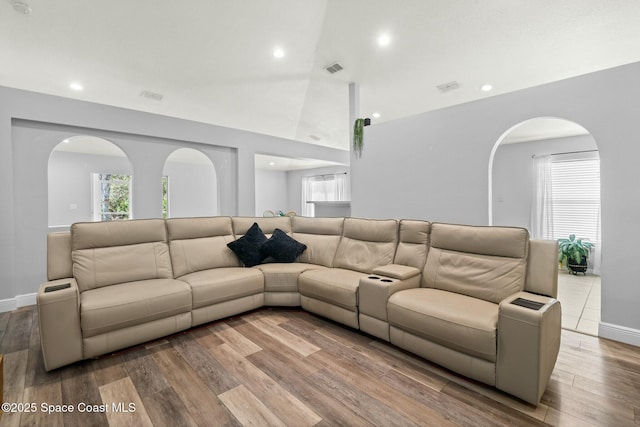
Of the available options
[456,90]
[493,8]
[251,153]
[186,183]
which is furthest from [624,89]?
[186,183]

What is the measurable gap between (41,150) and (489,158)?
17.9 ft

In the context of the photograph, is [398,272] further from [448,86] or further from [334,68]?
[448,86]

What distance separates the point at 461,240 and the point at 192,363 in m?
2.43

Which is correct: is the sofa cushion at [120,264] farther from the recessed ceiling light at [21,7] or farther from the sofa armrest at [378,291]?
the recessed ceiling light at [21,7]

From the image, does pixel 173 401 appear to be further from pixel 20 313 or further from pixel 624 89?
pixel 624 89

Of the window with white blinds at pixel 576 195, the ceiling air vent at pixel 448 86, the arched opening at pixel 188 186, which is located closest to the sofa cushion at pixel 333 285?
the ceiling air vent at pixel 448 86

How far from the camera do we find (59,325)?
2.00 metres

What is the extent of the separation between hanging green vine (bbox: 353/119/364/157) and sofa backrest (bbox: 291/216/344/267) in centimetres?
146

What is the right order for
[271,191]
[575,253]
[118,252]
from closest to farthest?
1. [118,252]
2. [575,253]
3. [271,191]

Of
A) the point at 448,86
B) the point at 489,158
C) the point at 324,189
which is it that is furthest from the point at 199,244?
the point at 324,189

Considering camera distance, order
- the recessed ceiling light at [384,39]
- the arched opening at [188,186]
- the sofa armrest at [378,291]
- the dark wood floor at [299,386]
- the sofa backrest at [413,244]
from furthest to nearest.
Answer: the arched opening at [188,186] < the recessed ceiling light at [384,39] < the sofa backrest at [413,244] < the sofa armrest at [378,291] < the dark wood floor at [299,386]

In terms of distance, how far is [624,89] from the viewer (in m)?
2.40

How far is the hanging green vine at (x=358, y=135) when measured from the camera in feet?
14.6

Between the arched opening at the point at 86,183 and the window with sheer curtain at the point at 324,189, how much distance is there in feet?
17.3
